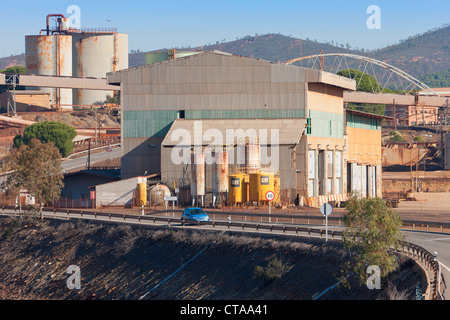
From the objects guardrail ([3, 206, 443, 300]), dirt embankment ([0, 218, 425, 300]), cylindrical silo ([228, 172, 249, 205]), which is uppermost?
cylindrical silo ([228, 172, 249, 205])

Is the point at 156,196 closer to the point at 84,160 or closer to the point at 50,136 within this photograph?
the point at 84,160

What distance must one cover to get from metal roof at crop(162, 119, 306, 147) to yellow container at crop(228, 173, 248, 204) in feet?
15.2

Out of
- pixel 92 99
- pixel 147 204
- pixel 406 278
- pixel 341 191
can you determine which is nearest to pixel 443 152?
pixel 341 191

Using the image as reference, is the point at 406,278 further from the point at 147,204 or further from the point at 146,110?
the point at 146,110

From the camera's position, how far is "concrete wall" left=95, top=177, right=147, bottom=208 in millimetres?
73188

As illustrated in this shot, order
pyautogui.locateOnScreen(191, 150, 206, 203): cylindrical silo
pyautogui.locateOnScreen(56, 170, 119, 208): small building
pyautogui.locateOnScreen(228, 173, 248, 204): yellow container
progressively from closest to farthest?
pyautogui.locateOnScreen(228, 173, 248, 204): yellow container < pyautogui.locateOnScreen(191, 150, 206, 203): cylindrical silo < pyautogui.locateOnScreen(56, 170, 119, 208): small building

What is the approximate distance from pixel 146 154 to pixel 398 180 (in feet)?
169

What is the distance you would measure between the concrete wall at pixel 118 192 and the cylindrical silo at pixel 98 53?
97.9m

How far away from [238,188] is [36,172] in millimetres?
17615

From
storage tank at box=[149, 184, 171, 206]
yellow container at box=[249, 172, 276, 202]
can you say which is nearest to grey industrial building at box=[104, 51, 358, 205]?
storage tank at box=[149, 184, 171, 206]

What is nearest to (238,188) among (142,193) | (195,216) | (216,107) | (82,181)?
(142,193)

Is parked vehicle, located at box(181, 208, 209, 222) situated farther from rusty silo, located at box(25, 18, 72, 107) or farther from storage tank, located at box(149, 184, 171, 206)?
rusty silo, located at box(25, 18, 72, 107)

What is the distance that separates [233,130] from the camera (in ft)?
245

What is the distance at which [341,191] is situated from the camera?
82.6 m
